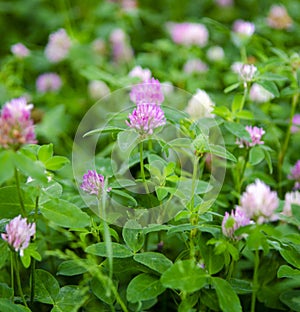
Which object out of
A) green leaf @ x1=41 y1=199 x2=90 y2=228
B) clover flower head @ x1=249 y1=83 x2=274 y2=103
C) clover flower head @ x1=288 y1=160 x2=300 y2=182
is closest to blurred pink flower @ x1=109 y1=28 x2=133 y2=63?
clover flower head @ x1=249 y1=83 x2=274 y2=103

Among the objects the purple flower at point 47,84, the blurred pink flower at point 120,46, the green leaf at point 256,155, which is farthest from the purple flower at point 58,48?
the green leaf at point 256,155

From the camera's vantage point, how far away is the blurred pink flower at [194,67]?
7.39ft

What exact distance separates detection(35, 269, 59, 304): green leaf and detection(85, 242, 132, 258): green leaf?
0.12 metres

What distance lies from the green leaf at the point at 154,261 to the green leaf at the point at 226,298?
0.09 metres

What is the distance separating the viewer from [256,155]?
1.28 meters

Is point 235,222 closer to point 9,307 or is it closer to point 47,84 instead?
point 9,307

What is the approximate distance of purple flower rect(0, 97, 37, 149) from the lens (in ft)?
2.77

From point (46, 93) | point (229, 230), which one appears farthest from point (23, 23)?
point (229, 230)

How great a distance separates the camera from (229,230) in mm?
958

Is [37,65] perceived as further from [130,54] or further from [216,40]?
[216,40]

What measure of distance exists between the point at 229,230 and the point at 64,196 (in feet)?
1.36

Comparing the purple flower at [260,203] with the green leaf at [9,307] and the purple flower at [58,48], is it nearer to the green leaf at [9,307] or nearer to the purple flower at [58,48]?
the green leaf at [9,307]

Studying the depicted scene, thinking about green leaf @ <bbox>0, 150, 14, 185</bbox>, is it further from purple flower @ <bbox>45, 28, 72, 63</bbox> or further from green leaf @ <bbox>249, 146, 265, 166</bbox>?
purple flower @ <bbox>45, 28, 72, 63</bbox>

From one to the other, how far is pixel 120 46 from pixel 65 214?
1732mm
